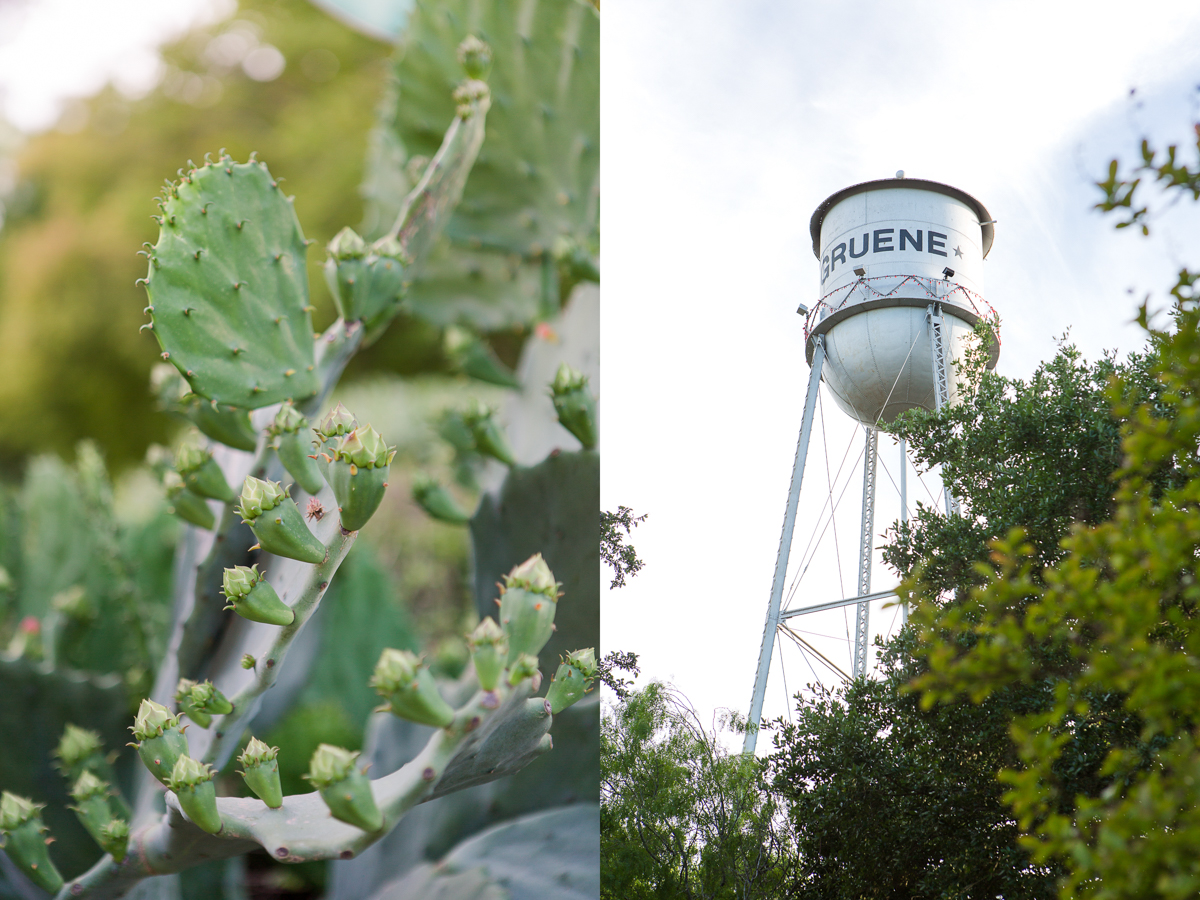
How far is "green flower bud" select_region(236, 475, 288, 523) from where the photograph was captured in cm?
146

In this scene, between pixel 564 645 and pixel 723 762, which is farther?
pixel 723 762

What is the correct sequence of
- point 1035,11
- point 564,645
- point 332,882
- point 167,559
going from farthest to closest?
point 1035,11, point 167,559, point 564,645, point 332,882

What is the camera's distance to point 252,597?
1.52 m

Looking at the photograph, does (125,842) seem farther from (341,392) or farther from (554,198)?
(554,198)

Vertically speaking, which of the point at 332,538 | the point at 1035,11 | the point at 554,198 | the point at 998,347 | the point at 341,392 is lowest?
the point at 332,538

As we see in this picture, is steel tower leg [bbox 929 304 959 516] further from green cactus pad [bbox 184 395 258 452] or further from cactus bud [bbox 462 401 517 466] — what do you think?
green cactus pad [bbox 184 395 258 452]

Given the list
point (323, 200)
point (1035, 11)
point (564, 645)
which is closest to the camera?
point (564, 645)

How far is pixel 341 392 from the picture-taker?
2828 mm

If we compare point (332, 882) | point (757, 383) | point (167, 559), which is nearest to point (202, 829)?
point (332, 882)

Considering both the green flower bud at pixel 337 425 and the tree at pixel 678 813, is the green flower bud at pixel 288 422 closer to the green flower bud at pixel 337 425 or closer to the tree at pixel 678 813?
the green flower bud at pixel 337 425

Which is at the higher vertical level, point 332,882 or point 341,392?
point 341,392

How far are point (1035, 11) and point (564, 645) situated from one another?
4143 millimetres

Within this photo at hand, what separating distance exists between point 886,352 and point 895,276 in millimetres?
454

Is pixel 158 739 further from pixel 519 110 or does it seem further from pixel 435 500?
pixel 519 110
